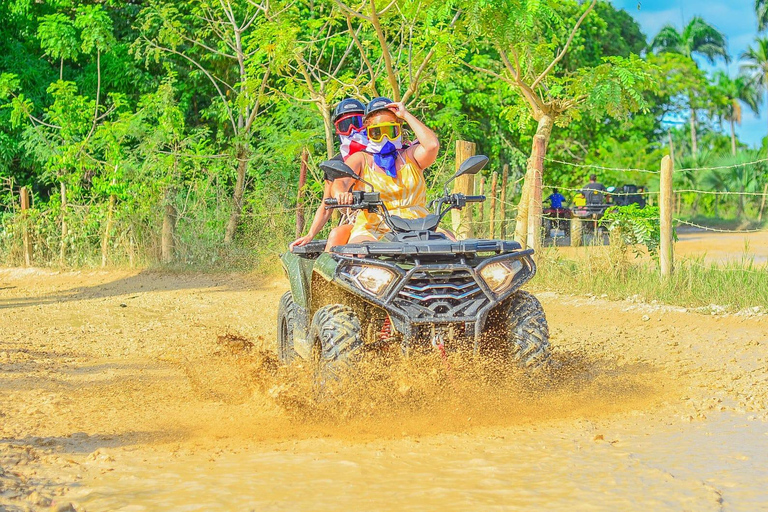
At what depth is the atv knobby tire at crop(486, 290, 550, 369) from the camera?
5359mm

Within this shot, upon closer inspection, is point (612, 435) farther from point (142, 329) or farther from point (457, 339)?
point (142, 329)

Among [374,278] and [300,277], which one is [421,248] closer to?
[374,278]

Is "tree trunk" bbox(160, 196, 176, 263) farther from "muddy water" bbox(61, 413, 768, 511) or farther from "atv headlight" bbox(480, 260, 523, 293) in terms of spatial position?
"muddy water" bbox(61, 413, 768, 511)

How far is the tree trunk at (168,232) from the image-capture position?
1535cm

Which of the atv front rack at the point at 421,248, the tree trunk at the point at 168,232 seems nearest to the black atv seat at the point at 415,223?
the atv front rack at the point at 421,248

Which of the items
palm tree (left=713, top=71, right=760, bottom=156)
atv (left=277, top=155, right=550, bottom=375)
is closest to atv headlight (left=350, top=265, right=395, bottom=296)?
atv (left=277, top=155, right=550, bottom=375)

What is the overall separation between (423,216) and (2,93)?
483 inches

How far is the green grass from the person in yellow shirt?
14.5 feet

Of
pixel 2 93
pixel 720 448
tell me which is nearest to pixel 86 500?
pixel 720 448

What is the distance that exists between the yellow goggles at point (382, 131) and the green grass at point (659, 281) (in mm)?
4561

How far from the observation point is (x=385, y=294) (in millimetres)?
5094

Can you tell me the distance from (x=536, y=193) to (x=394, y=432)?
262 inches

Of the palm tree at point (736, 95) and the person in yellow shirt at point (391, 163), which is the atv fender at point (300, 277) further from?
the palm tree at point (736, 95)

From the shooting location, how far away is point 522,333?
5383mm
